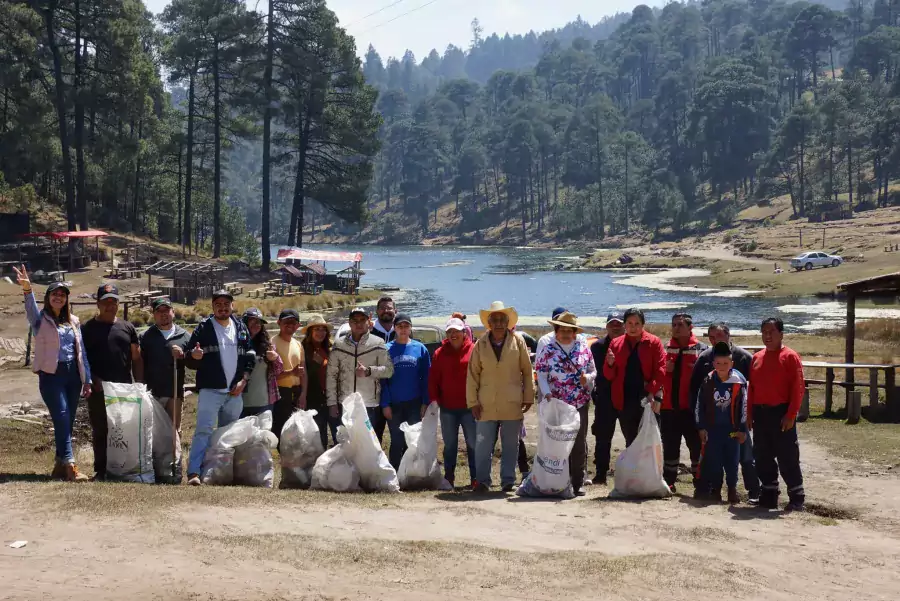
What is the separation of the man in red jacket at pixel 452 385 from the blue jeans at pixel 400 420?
352 millimetres

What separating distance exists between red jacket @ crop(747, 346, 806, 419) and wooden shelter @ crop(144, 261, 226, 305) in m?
32.5

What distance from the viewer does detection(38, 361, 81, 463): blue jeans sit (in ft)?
27.3

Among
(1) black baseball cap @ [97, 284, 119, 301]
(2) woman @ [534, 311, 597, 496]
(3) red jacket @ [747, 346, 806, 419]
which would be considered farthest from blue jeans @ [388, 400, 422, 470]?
(3) red jacket @ [747, 346, 806, 419]

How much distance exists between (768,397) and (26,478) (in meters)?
6.37

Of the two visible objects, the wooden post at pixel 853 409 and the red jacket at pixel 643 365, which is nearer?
the red jacket at pixel 643 365

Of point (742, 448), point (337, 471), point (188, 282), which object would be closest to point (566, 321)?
point (742, 448)

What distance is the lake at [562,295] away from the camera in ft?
136

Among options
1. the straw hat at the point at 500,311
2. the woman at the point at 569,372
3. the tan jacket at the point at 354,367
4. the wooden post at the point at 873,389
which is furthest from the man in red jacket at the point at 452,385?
the wooden post at the point at 873,389

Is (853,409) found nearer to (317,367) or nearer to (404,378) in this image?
(404,378)

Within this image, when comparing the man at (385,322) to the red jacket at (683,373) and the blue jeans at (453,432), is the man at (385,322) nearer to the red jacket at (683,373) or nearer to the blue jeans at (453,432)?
the blue jeans at (453,432)

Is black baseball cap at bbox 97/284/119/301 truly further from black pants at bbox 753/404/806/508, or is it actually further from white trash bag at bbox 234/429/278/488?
black pants at bbox 753/404/806/508

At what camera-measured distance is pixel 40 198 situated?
51250 mm

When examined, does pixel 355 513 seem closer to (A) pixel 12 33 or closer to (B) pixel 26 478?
(B) pixel 26 478

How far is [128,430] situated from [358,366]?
211 cm
